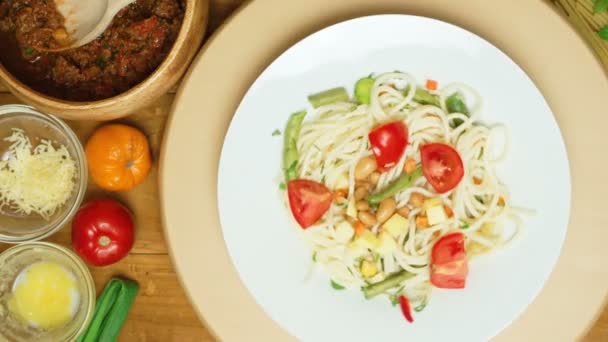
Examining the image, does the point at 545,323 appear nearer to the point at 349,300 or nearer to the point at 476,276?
the point at 476,276

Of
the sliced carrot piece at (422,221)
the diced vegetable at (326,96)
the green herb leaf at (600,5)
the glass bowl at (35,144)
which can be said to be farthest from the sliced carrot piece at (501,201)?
the glass bowl at (35,144)

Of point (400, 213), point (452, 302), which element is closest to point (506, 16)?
point (400, 213)

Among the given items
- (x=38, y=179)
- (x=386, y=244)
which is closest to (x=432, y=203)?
(x=386, y=244)

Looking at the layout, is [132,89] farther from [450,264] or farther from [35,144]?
[450,264]

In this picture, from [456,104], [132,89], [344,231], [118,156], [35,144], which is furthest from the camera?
[35,144]

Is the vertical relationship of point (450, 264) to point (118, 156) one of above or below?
above

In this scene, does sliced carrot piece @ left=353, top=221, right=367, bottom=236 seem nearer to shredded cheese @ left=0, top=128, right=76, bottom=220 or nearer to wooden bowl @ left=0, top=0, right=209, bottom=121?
wooden bowl @ left=0, top=0, right=209, bottom=121
